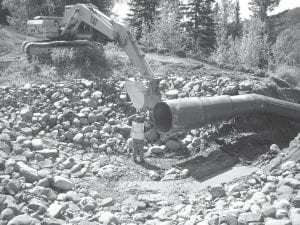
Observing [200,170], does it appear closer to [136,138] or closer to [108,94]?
[136,138]

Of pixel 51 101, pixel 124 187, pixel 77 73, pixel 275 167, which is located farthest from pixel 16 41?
pixel 275 167

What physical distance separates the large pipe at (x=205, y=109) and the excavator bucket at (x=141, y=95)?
29.4 inches

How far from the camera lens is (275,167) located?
721 cm

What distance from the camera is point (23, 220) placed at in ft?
18.9

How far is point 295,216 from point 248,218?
1.80ft

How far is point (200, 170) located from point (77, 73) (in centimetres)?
579

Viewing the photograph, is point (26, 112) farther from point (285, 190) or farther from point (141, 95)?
point (285, 190)

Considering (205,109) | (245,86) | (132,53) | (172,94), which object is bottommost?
(205,109)

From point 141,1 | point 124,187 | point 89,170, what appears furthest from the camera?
point 141,1

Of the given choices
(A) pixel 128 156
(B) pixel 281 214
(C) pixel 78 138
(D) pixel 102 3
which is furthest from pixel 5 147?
(D) pixel 102 3

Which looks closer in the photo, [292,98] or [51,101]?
[51,101]

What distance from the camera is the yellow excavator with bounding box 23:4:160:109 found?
10.1 m

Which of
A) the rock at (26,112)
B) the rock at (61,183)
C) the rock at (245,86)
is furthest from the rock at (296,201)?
the rock at (26,112)

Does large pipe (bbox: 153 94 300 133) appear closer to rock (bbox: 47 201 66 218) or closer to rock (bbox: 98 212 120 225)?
rock (bbox: 98 212 120 225)
